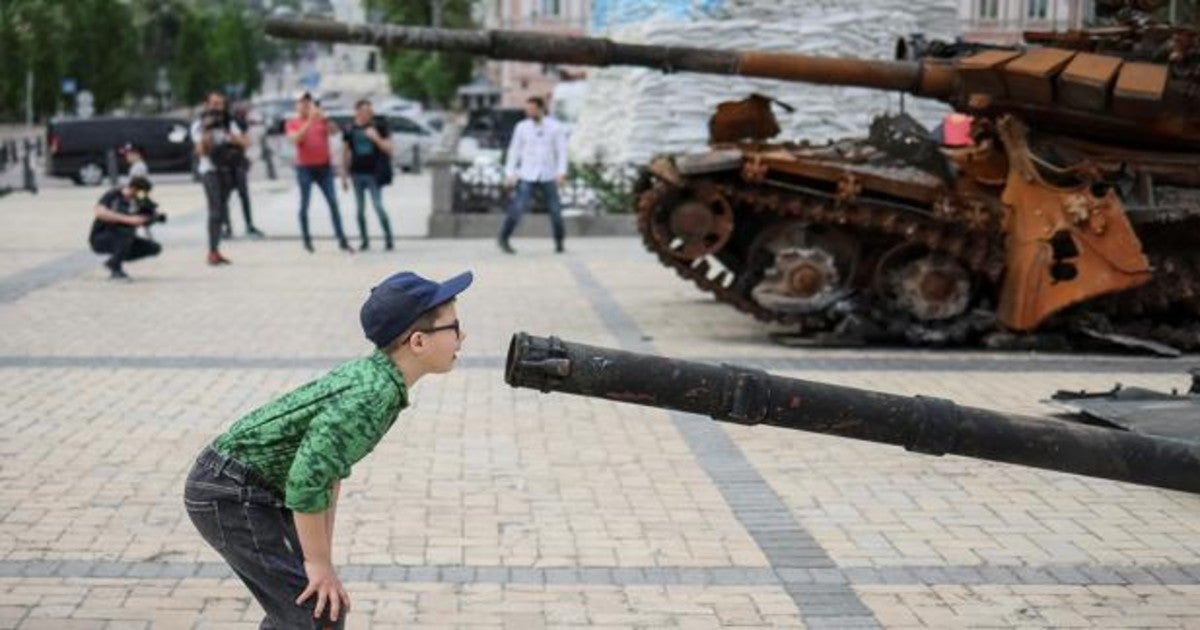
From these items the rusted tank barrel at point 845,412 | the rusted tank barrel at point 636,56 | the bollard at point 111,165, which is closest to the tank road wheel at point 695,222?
the rusted tank barrel at point 636,56

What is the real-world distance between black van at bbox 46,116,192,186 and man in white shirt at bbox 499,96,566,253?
16.9m

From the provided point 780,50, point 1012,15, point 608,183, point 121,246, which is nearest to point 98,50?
point 1012,15

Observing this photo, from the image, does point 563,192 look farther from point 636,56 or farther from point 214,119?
point 636,56

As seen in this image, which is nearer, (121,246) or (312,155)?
(121,246)

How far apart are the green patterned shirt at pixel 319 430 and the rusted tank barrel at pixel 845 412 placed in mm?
701

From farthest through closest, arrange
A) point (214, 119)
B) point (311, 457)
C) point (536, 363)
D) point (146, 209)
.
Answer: point (214, 119), point (146, 209), point (311, 457), point (536, 363)

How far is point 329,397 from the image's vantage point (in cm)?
424

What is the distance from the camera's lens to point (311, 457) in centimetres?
412

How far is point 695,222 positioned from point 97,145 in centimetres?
2503

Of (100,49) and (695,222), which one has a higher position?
(100,49)

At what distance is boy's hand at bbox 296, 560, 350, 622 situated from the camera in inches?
167

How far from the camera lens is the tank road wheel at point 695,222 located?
470 inches

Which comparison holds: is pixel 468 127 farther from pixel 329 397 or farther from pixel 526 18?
pixel 329 397

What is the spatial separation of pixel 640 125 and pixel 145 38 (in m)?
47.2
